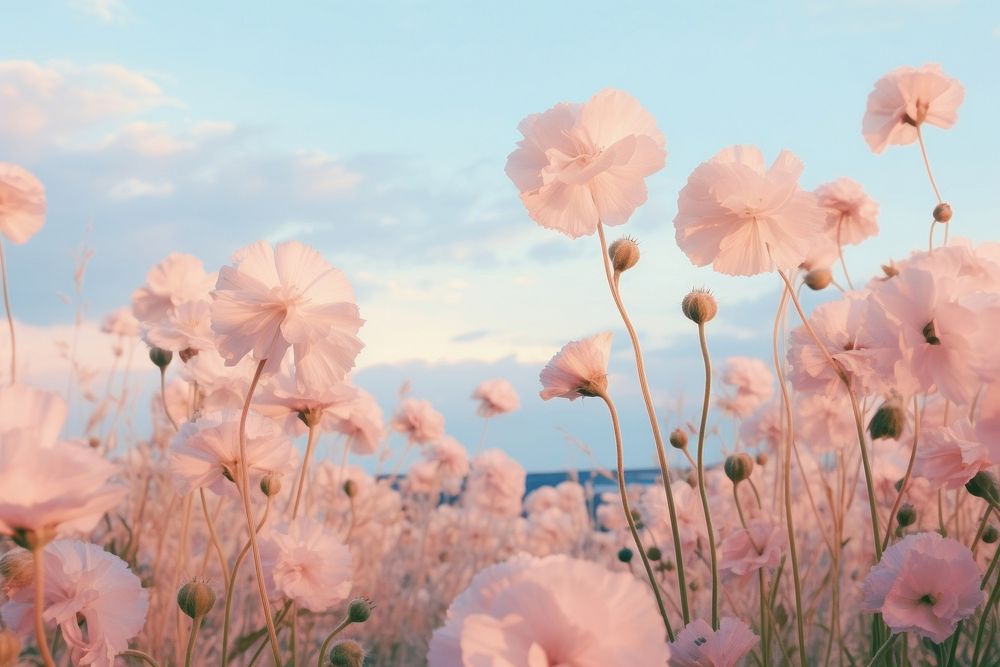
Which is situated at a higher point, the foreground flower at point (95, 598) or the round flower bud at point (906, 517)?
the round flower bud at point (906, 517)

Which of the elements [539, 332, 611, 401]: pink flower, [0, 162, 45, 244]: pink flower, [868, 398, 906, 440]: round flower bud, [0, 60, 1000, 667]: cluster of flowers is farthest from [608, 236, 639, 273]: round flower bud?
[0, 162, 45, 244]: pink flower

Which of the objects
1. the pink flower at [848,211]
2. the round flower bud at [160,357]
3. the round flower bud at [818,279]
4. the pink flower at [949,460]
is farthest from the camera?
the pink flower at [848,211]

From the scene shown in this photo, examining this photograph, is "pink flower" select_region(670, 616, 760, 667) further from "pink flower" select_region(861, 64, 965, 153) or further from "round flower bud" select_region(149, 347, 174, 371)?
"pink flower" select_region(861, 64, 965, 153)

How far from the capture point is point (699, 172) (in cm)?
133

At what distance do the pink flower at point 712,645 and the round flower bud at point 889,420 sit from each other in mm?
689

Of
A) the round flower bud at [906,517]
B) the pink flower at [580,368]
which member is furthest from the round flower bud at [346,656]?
the round flower bud at [906,517]

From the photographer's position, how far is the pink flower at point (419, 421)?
3.33 m

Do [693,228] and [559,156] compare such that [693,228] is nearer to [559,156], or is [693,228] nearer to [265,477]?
[559,156]

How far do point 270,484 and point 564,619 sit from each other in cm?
78

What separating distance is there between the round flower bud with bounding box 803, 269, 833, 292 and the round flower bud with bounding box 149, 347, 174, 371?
127 centimetres

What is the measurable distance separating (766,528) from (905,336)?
397 millimetres

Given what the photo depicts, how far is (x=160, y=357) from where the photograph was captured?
73.0 inches

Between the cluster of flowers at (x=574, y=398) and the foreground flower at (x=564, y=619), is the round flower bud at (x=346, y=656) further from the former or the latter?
the foreground flower at (x=564, y=619)

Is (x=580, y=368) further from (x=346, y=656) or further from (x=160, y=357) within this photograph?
(x=160, y=357)
